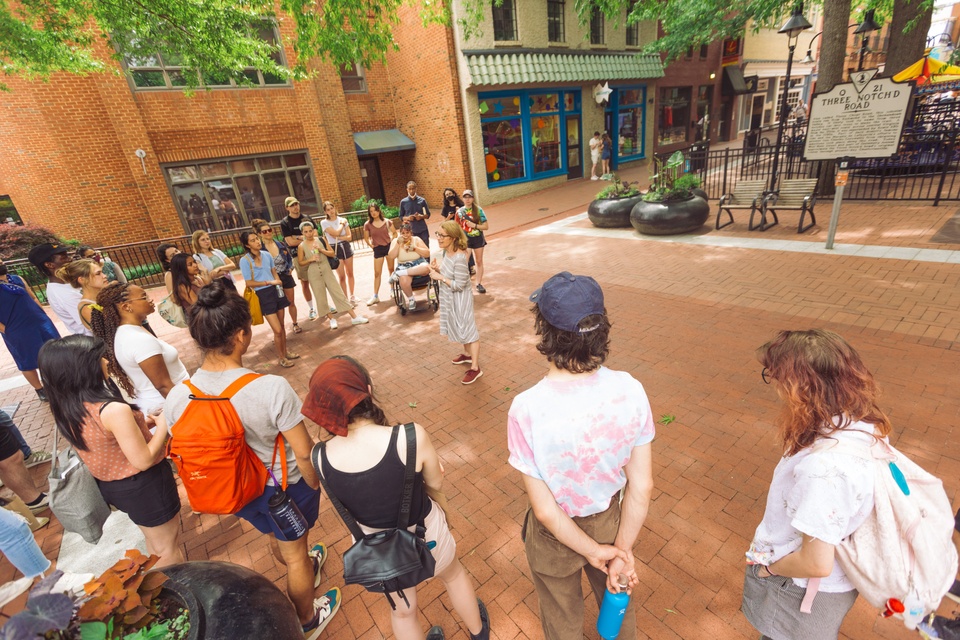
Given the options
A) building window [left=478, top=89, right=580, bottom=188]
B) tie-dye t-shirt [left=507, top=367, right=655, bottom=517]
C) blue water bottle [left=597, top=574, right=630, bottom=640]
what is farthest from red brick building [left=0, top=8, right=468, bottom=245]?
blue water bottle [left=597, top=574, right=630, bottom=640]

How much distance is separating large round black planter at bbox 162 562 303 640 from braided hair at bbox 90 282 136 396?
2330 mm

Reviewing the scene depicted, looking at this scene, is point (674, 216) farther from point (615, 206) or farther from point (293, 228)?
point (293, 228)

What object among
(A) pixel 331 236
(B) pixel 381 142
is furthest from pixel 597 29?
(A) pixel 331 236

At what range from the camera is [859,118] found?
24.8 ft

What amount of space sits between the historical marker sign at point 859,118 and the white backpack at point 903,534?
8724mm

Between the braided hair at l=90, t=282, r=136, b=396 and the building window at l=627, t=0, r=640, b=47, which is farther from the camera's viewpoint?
the building window at l=627, t=0, r=640, b=47

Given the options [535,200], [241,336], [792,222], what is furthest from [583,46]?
[241,336]

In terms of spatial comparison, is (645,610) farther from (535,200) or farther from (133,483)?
(535,200)

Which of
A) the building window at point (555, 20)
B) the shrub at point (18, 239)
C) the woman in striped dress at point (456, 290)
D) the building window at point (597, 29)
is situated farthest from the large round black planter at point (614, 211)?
the shrub at point (18, 239)

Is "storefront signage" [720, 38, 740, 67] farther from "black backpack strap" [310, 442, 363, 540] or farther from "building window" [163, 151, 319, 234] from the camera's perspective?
"black backpack strap" [310, 442, 363, 540]

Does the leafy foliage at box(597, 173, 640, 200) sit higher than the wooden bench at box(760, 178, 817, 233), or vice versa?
the leafy foliage at box(597, 173, 640, 200)

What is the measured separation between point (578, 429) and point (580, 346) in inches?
11.8

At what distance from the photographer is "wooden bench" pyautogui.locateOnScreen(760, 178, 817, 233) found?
8812 millimetres

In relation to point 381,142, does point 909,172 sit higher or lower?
lower
